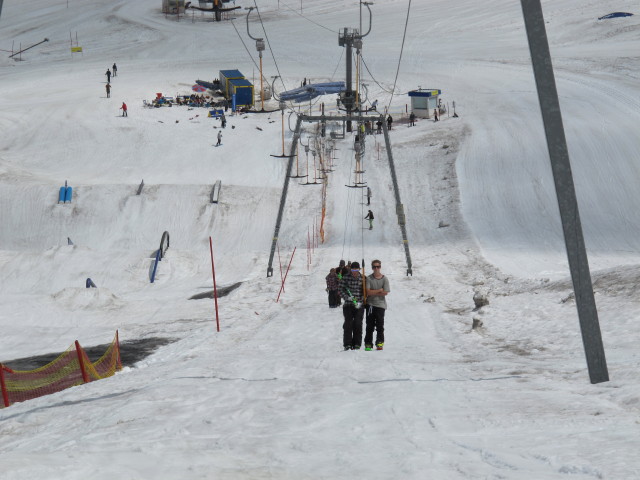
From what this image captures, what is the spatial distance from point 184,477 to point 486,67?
6739 cm

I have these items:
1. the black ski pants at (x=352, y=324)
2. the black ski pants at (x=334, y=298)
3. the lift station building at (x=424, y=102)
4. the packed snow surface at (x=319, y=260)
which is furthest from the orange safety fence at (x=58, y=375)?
the lift station building at (x=424, y=102)

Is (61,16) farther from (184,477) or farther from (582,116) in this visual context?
(184,477)

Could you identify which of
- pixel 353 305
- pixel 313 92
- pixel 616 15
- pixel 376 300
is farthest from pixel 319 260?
pixel 616 15

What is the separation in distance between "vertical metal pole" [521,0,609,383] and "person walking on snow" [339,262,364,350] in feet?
14.3

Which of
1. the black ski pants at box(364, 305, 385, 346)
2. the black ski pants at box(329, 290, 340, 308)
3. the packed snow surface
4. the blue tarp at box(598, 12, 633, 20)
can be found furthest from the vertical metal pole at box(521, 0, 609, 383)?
the blue tarp at box(598, 12, 633, 20)

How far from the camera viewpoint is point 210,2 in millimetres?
100250

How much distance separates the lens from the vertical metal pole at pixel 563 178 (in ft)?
27.2

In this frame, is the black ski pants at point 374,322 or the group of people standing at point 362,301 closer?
the group of people standing at point 362,301

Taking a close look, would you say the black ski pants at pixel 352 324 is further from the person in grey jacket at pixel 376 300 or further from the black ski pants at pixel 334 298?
the black ski pants at pixel 334 298

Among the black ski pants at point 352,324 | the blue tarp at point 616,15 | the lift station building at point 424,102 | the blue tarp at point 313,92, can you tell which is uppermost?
the blue tarp at point 616,15

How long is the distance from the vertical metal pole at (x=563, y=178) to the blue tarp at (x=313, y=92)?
5195 cm

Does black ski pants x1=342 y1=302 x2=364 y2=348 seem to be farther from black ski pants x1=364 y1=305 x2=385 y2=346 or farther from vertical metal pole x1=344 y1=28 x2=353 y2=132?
vertical metal pole x1=344 y1=28 x2=353 y2=132

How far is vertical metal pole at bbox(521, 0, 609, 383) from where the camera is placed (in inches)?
326

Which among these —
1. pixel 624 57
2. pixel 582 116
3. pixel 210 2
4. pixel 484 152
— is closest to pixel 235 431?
pixel 484 152
